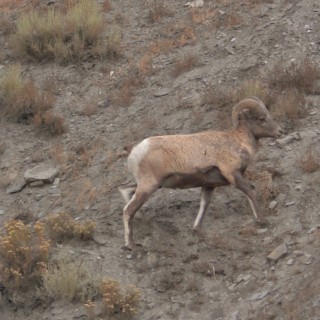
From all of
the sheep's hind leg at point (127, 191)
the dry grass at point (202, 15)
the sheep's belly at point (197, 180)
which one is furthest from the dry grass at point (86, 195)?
the dry grass at point (202, 15)

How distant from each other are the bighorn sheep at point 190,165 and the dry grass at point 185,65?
13.4ft

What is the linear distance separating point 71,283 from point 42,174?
3635 millimetres

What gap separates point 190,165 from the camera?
1182 cm

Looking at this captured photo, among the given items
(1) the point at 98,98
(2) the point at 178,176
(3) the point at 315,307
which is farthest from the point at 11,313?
(1) the point at 98,98

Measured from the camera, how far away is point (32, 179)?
45.7 ft

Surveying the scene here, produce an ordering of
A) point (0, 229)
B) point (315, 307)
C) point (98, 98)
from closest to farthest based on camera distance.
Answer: point (315, 307)
point (0, 229)
point (98, 98)

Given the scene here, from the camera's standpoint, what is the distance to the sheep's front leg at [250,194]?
1194 cm

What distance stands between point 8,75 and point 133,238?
5870 millimetres

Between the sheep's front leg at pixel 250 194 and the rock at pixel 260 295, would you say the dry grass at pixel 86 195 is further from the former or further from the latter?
the rock at pixel 260 295

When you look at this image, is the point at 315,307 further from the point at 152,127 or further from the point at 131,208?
the point at 152,127

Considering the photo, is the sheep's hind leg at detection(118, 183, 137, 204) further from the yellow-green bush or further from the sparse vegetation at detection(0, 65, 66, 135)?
the yellow-green bush

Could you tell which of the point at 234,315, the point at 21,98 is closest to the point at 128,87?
the point at 21,98

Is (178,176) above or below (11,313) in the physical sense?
above

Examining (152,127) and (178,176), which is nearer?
(178,176)
